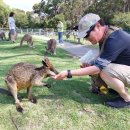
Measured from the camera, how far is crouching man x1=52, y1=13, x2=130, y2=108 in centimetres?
496

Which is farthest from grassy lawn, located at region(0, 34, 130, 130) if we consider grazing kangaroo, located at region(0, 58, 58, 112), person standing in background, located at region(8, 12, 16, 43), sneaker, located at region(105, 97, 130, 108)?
person standing in background, located at region(8, 12, 16, 43)

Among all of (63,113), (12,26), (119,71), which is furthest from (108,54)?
(12,26)

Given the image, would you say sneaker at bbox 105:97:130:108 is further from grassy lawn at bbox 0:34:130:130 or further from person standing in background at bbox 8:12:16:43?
person standing in background at bbox 8:12:16:43

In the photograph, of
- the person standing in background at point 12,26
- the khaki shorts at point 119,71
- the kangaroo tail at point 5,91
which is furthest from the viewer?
the person standing in background at point 12,26

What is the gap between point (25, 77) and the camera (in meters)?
5.41

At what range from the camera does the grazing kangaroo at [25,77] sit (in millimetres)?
5348

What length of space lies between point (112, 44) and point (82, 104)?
4.10 ft

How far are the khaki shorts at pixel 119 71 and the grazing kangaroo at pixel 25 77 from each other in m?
0.93

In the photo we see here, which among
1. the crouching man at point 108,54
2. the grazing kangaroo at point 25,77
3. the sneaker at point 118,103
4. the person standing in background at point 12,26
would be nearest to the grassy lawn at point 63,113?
the sneaker at point 118,103

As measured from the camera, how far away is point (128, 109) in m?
5.45

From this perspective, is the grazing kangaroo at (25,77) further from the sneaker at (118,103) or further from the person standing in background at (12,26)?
the person standing in background at (12,26)

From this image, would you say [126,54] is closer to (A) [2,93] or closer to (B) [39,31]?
(A) [2,93]

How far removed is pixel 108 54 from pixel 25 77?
1407 millimetres

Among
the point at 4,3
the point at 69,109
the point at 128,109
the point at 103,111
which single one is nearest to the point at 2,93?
the point at 69,109
